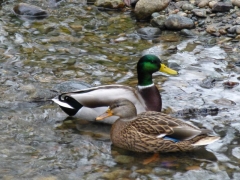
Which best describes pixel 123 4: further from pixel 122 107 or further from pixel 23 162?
pixel 23 162

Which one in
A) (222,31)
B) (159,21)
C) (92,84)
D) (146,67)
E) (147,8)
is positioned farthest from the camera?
(147,8)

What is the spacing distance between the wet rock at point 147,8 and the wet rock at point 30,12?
68.2 inches

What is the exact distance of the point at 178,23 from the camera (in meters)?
10.4

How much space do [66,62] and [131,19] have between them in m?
2.54

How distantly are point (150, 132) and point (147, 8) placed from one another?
5.22 meters

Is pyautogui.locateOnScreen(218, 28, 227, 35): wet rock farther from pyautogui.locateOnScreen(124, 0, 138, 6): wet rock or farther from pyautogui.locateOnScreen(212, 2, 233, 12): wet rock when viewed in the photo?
pyautogui.locateOnScreen(124, 0, 138, 6): wet rock

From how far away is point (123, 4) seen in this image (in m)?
11.9

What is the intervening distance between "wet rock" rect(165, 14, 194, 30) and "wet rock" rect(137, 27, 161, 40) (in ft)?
0.76

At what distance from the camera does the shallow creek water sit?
19.7ft

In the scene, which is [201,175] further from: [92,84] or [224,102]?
[92,84]

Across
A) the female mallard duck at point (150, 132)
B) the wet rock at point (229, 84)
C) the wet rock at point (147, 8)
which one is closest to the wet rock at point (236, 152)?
the female mallard duck at point (150, 132)

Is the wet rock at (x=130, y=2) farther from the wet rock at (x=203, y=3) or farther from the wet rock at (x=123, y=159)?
the wet rock at (x=123, y=159)

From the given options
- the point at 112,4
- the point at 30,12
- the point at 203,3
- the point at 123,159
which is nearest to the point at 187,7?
the point at 203,3

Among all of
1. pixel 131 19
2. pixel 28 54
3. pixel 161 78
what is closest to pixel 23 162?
pixel 161 78
